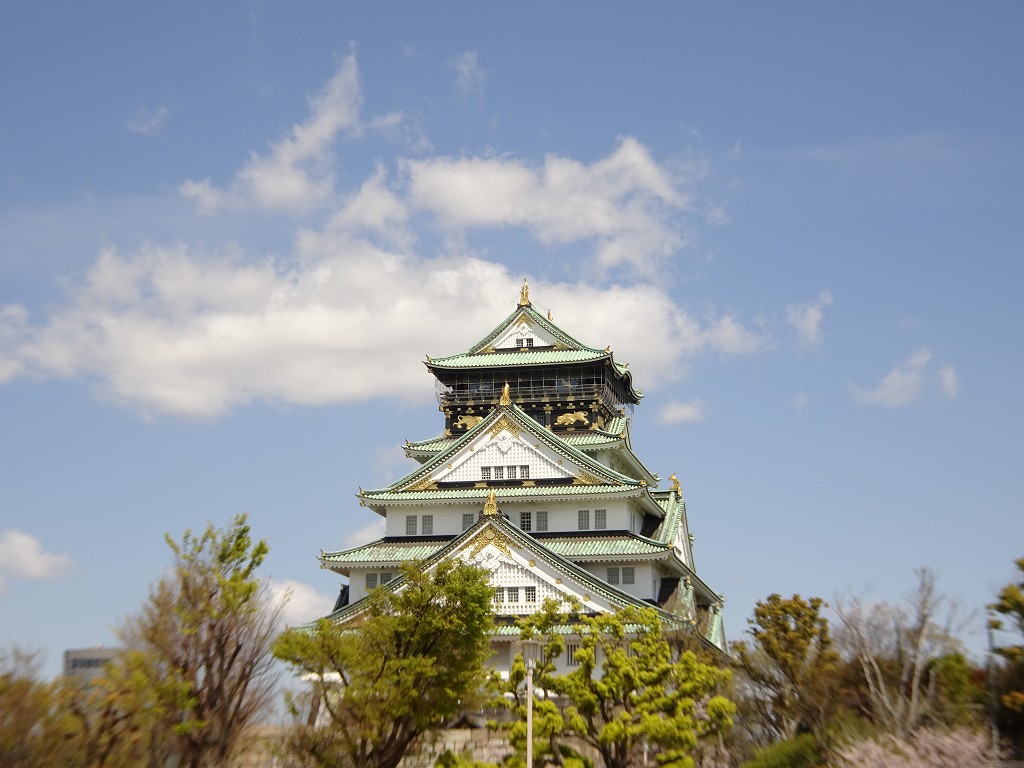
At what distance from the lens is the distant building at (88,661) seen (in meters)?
33.3

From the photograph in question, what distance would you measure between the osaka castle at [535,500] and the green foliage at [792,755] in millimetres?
10813

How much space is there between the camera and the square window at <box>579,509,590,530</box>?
63375 mm

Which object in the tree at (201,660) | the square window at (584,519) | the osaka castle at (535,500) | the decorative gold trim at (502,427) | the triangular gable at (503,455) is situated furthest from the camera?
the decorative gold trim at (502,427)

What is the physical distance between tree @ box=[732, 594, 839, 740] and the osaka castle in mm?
4234

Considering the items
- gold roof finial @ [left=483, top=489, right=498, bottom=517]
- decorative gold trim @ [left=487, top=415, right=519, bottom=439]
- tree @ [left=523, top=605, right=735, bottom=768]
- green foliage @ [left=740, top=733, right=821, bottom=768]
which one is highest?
decorative gold trim @ [left=487, top=415, right=519, bottom=439]

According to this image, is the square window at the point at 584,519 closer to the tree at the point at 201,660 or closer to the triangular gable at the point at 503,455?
the triangular gable at the point at 503,455

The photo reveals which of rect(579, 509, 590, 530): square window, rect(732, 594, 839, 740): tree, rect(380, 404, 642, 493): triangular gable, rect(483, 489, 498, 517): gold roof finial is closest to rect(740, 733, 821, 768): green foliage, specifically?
rect(732, 594, 839, 740): tree

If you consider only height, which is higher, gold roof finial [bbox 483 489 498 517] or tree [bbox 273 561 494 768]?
gold roof finial [bbox 483 489 498 517]

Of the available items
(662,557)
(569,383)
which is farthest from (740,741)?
(569,383)

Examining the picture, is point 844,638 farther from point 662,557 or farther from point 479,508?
point 479,508

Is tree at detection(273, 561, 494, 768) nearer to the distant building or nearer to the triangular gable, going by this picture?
the distant building

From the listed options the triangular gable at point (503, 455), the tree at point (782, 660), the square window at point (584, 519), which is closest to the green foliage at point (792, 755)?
the tree at point (782, 660)

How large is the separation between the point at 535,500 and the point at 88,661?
100.0 ft

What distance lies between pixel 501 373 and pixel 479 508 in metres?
11.9
